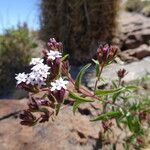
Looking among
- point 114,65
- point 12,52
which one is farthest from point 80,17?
point 12,52

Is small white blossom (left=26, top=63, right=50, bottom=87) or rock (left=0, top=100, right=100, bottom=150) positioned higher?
small white blossom (left=26, top=63, right=50, bottom=87)

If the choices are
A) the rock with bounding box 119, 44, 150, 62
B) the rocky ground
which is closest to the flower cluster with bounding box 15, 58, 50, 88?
the rocky ground

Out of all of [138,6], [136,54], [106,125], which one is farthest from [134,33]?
[106,125]

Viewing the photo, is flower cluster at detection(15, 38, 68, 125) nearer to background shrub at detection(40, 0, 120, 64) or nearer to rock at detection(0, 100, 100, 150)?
rock at detection(0, 100, 100, 150)

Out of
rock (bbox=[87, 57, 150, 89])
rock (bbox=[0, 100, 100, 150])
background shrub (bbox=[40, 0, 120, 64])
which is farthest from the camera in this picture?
background shrub (bbox=[40, 0, 120, 64])

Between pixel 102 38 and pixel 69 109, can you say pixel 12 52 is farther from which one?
pixel 69 109

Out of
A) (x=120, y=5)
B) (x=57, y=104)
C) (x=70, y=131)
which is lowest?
(x=70, y=131)

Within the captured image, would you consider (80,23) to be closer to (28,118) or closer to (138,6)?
(138,6)

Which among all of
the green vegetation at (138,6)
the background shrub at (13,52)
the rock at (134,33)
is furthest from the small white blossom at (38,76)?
the green vegetation at (138,6)
